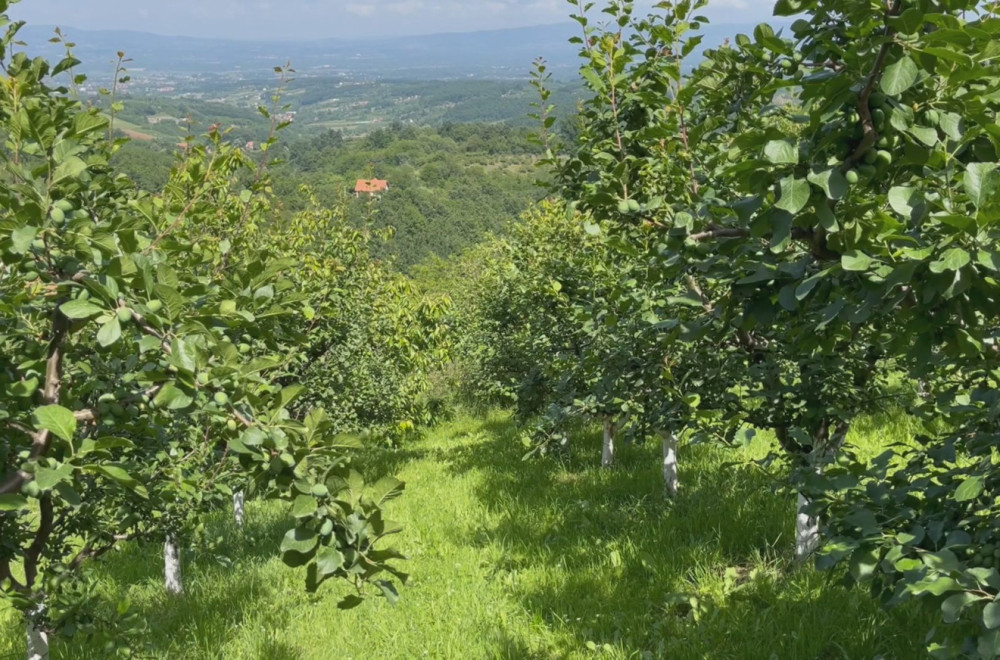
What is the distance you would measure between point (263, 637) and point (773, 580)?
13.5 feet

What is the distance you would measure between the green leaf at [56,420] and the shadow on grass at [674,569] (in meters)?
2.62

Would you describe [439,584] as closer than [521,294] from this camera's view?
Yes

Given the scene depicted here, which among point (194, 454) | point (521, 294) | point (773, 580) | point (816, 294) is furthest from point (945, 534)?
point (521, 294)

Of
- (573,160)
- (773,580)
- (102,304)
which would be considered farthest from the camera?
(773,580)

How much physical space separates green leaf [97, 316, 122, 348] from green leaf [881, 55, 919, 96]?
6.17 feet

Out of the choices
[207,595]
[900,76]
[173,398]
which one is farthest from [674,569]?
[173,398]

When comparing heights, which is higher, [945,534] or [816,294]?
[816,294]

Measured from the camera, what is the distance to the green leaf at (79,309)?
154 centimetres

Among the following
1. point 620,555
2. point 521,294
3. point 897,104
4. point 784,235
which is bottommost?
point 620,555

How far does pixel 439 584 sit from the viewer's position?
20.7 feet

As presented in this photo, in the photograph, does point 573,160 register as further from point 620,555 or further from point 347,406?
point 347,406

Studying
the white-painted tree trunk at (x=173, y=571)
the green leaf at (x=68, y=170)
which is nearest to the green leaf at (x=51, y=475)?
the green leaf at (x=68, y=170)

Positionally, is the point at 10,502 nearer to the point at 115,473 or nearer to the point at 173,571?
the point at 115,473

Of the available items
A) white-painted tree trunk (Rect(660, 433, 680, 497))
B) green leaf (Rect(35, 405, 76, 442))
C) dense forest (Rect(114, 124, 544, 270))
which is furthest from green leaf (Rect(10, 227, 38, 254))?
dense forest (Rect(114, 124, 544, 270))
